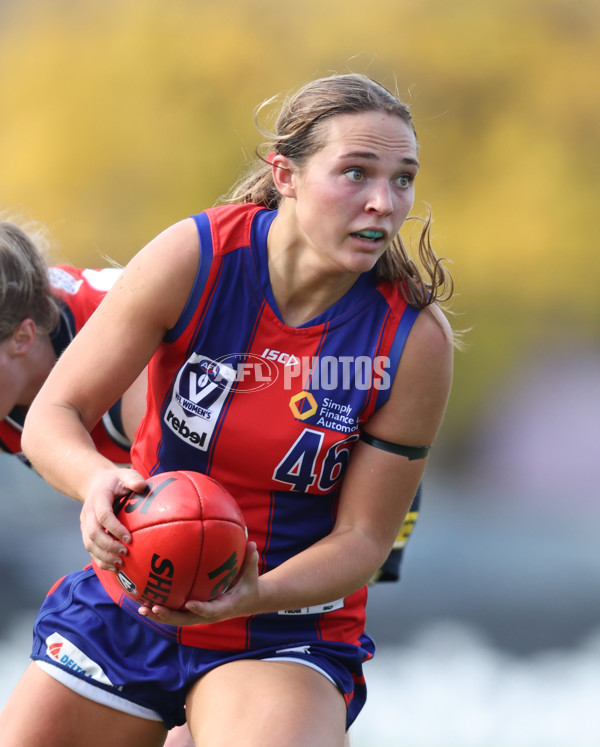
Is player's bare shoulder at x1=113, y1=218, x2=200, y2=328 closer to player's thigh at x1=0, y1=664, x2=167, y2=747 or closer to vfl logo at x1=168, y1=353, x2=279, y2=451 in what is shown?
vfl logo at x1=168, y1=353, x2=279, y2=451

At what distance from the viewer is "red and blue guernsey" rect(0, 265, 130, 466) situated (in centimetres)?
269

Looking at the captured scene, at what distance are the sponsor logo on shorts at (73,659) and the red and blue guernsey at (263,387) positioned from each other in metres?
0.16

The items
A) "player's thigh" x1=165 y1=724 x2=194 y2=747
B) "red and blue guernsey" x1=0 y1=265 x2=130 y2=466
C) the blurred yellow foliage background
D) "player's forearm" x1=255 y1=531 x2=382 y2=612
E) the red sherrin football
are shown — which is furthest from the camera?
the blurred yellow foliage background

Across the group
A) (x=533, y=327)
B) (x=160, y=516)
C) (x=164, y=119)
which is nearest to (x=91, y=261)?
(x=164, y=119)

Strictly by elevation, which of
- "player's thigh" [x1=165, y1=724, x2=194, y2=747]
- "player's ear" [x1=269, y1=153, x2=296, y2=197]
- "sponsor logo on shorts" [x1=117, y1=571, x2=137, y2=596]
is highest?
"player's ear" [x1=269, y1=153, x2=296, y2=197]

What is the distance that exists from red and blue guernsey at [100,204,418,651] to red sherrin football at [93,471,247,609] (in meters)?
0.28

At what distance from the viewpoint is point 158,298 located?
1888mm

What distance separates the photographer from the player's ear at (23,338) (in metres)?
2.69

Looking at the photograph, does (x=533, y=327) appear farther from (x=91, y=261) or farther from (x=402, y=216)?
(x=402, y=216)

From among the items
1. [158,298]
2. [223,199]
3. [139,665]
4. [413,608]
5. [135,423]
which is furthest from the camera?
[413,608]

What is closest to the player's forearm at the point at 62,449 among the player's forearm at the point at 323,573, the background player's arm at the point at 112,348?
the background player's arm at the point at 112,348

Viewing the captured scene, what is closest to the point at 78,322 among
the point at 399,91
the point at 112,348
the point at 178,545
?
the point at 112,348

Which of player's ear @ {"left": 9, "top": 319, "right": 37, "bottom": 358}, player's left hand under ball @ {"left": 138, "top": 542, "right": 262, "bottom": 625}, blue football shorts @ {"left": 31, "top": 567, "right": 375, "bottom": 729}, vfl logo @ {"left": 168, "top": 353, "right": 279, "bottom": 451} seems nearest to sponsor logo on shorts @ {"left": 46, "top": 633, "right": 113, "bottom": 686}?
blue football shorts @ {"left": 31, "top": 567, "right": 375, "bottom": 729}

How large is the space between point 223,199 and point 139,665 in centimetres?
110
